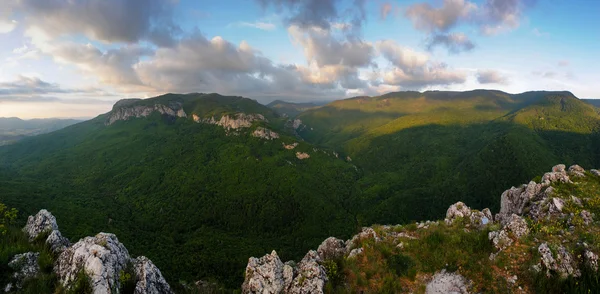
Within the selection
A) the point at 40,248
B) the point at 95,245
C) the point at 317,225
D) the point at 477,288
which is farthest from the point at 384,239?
the point at 317,225

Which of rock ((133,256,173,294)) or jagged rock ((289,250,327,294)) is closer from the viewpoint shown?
rock ((133,256,173,294))

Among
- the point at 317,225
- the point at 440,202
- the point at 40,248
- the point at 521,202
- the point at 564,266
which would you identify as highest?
the point at 40,248

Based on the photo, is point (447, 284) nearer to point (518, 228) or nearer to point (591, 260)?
point (518, 228)

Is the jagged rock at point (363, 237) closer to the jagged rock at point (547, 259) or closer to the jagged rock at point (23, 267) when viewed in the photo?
the jagged rock at point (547, 259)

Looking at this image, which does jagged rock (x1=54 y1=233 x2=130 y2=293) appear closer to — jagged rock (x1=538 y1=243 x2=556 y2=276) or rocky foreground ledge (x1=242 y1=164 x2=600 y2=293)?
rocky foreground ledge (x1=242 y1=164 x2=600 y2=293)

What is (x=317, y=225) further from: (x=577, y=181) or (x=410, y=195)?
(x=577, y=181)

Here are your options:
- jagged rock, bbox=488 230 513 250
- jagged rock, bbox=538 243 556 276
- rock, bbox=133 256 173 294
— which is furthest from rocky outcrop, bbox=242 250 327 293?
jagged rock, bbox=538 243 556 276

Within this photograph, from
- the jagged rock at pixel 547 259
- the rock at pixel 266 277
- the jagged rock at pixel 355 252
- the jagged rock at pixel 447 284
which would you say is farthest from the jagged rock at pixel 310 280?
the jagged rock at pixel 547 259
